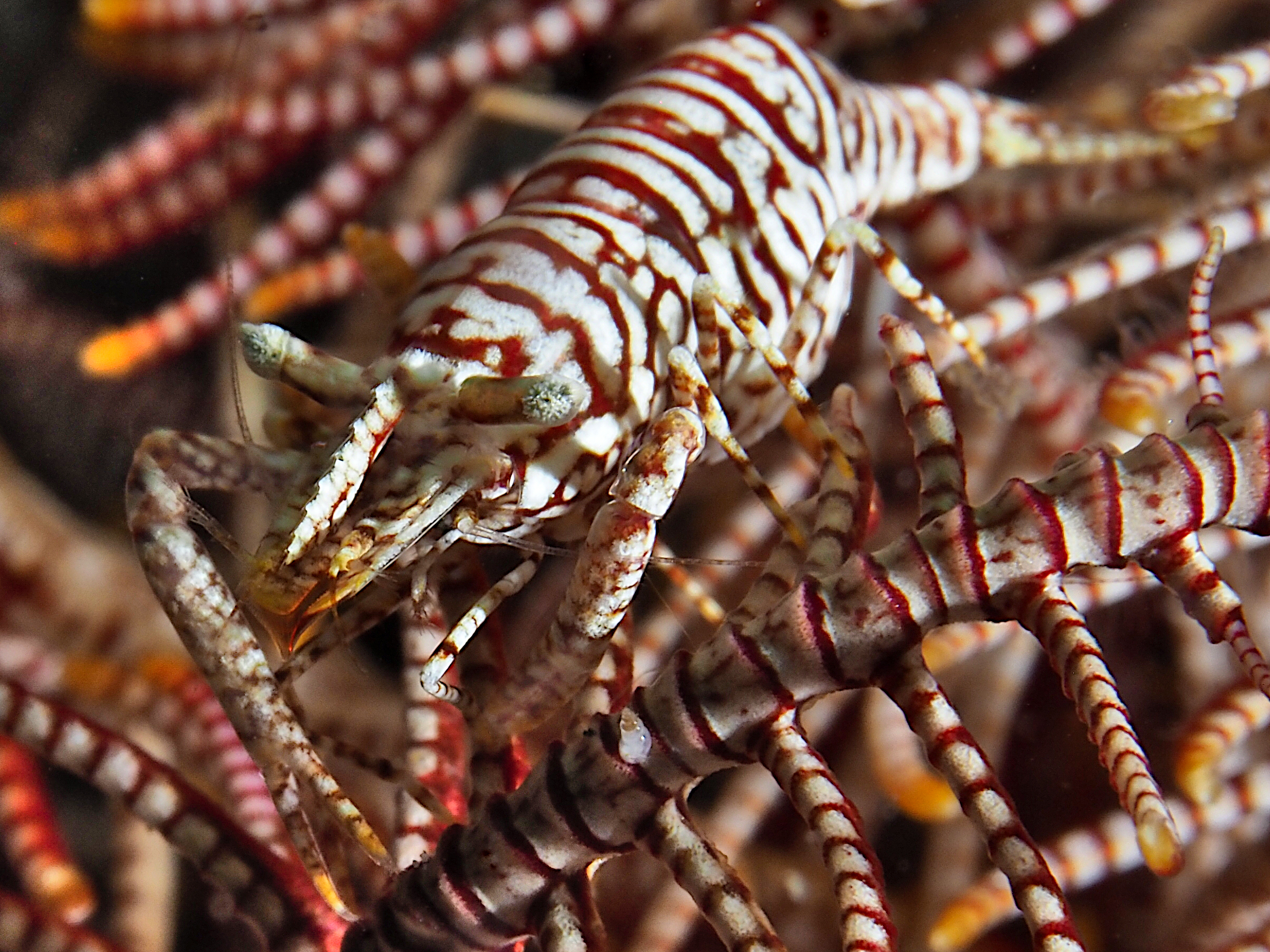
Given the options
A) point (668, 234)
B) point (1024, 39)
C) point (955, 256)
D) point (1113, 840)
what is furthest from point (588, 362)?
point (1024, 39)

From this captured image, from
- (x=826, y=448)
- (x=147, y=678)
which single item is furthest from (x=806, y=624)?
(x=147, y=678)

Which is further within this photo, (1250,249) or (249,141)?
(249,141)

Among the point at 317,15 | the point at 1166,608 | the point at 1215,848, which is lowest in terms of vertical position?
the point at 1215,848

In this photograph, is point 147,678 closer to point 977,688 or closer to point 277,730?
point 277,730

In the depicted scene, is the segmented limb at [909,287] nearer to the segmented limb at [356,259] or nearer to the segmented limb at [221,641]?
the segmented limb at [356,259]

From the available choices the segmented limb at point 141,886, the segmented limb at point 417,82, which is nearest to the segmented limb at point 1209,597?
the segmented limb at point 141,886

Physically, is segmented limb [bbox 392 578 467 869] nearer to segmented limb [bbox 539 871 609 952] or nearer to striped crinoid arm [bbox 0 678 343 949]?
striped crinoid arm [bbox 0 678 343 949]

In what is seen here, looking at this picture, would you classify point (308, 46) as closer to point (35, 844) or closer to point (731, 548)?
point (731, 548)
